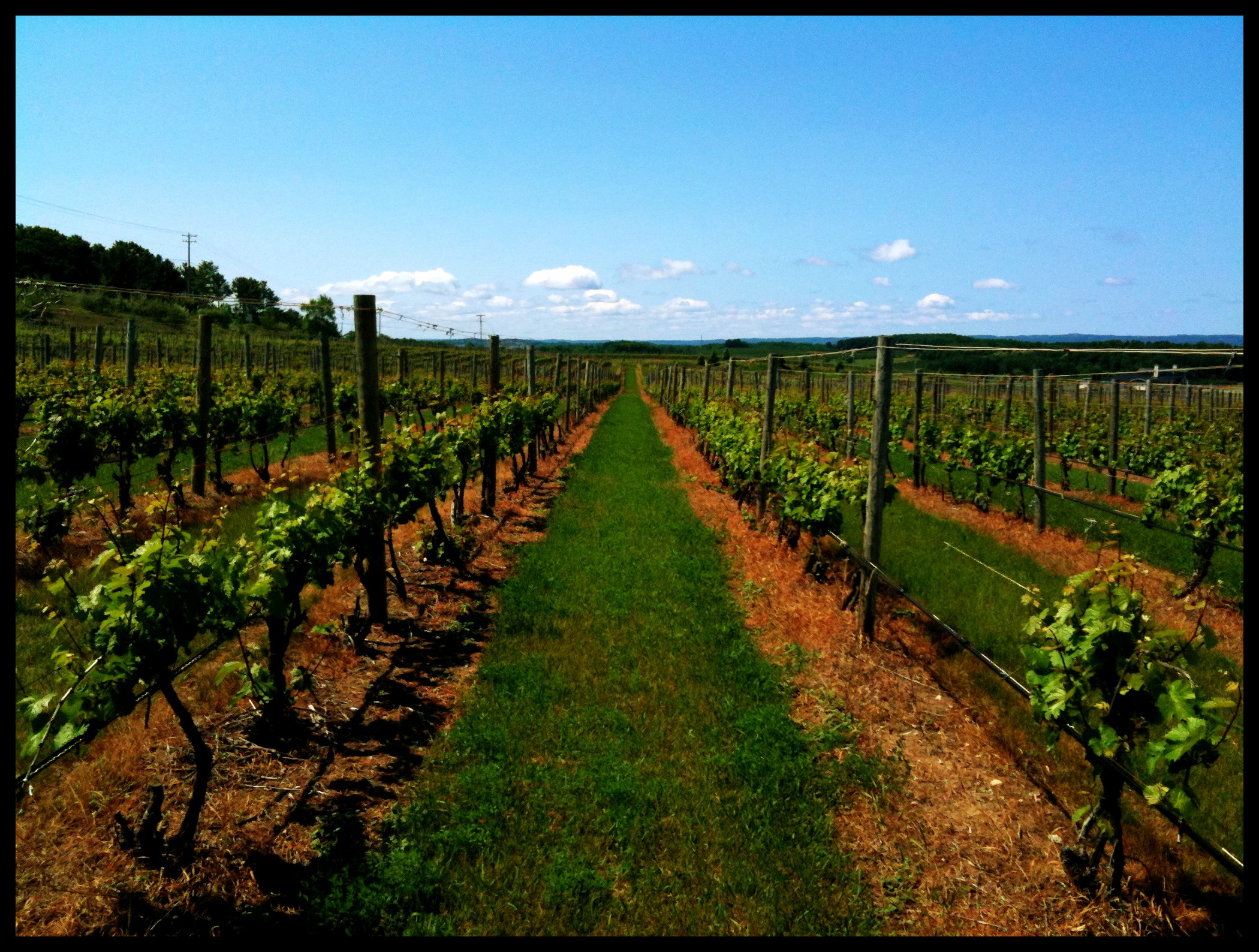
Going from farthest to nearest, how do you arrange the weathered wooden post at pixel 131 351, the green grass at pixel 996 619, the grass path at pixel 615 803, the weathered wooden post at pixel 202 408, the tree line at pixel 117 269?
the tree line at pixel 117 269 < the weathered wooden post at pixel 131 351 < the weathered wooden post at pixel 202 408 < the green grass at pixel 996 619 < the grass path at pixel 615 803

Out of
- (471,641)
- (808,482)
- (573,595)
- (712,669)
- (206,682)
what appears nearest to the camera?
(206,682)

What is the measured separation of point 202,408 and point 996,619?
37.5 feet

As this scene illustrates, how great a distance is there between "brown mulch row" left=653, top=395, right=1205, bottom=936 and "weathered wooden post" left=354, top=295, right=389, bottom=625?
3650mm

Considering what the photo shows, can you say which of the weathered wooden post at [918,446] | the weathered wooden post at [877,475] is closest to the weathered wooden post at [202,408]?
the weathered wooden post at [877,475]

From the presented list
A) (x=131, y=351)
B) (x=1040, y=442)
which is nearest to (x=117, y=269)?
(x=131, y=351)

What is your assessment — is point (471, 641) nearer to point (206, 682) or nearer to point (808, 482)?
point (206, 682)

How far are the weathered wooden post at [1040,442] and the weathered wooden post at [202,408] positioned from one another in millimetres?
13376

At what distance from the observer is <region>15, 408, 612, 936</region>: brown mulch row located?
3215 mm

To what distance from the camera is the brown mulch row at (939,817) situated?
341 cm

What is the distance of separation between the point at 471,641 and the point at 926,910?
14.3 ft

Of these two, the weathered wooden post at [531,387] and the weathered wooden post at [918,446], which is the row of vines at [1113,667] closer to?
the weathered wooden post at [918,446]

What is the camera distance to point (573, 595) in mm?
7844

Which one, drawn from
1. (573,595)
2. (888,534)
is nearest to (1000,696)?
(573,595)

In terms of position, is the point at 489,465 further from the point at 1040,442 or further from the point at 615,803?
the point at 1040,442
